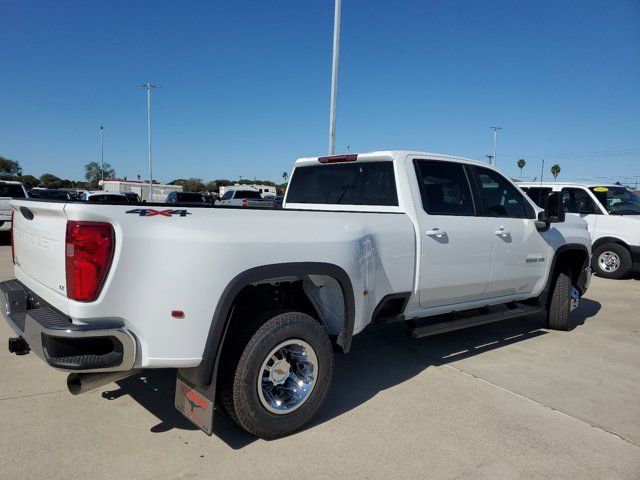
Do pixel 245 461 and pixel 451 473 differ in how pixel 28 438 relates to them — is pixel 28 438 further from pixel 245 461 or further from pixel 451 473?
pixel 451 473

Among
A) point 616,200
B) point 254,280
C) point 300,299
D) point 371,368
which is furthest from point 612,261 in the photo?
point 254,280

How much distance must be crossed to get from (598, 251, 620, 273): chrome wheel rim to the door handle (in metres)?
8.39

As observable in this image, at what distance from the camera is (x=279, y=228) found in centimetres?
303

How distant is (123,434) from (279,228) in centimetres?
169

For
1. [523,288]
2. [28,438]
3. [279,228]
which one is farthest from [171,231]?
[523,288]

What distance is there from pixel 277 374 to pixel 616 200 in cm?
1046

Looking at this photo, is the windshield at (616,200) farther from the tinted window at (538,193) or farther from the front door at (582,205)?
the tinted window at (538,193)

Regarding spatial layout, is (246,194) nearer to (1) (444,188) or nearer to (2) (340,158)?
(2) (340,158)

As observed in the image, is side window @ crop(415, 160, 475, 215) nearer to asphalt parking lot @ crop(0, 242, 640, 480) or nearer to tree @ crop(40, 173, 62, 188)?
asphalt parking lot @ crop(0, 242, 640, 480)

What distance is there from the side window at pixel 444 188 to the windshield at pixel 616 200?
7.75 meters

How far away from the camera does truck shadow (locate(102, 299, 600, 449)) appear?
348cm

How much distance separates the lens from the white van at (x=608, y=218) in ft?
34.1

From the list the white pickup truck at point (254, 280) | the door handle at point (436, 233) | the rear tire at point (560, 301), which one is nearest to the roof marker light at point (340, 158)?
the white pickup truck at point (254, 280)

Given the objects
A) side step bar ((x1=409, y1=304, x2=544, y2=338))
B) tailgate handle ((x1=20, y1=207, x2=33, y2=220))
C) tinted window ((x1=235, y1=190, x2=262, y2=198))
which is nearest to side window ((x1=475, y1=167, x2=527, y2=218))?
side step bar ((x1=409, y1=304, x2=544, y2=338))
